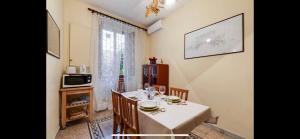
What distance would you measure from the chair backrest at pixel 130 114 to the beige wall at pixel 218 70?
5.49 ft

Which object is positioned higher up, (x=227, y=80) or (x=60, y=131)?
(x=227, y=80)

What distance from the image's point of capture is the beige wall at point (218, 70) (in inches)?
70.5

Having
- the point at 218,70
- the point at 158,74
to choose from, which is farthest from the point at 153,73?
the point at 218,70

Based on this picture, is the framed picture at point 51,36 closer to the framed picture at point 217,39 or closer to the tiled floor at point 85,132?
the tiled floor at point 85,132

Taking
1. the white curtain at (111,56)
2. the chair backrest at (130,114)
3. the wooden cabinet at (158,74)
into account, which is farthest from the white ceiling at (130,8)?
the chair backrest at (130,114)

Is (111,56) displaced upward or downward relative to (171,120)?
upward

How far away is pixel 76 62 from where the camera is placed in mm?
2641

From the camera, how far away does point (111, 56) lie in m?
3.11

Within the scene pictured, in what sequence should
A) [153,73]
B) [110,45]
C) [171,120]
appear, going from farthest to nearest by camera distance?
[153,73], [110,45], [171,120]

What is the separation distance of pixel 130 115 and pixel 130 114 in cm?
1

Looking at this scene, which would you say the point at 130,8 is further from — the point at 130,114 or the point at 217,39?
the point at 130,114
